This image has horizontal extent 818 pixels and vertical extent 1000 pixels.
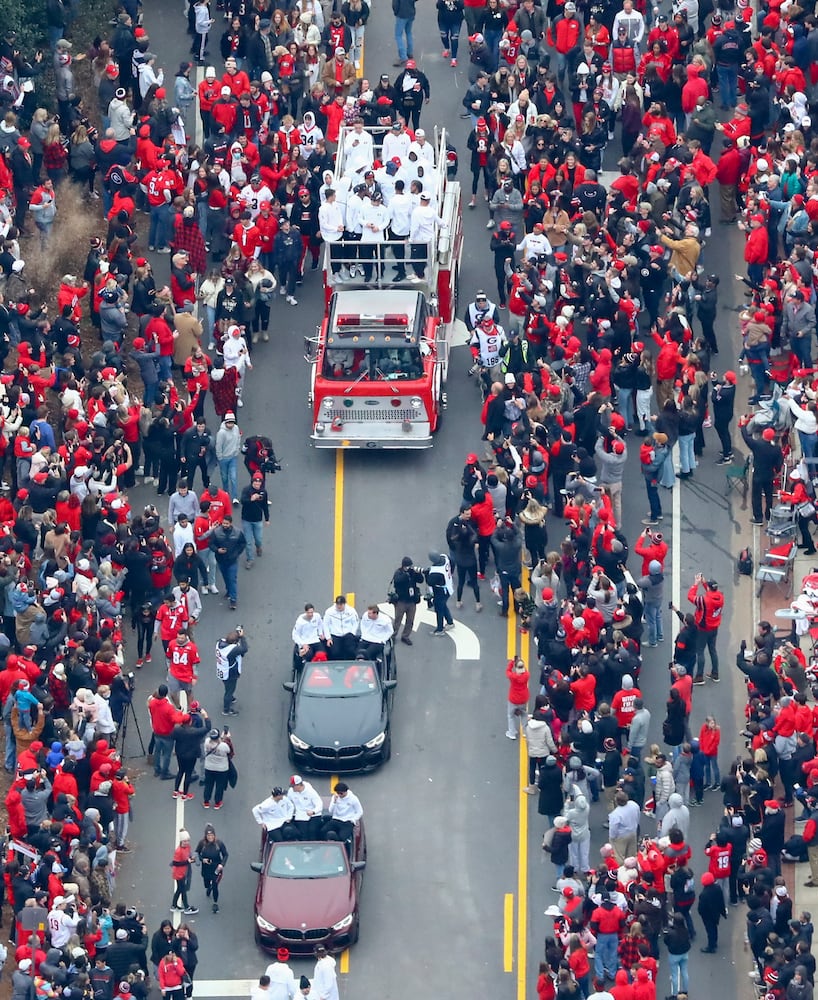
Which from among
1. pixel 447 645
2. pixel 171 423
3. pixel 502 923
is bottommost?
pixel 502 923

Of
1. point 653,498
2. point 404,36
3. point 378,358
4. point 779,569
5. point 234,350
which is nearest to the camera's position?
point 779,569

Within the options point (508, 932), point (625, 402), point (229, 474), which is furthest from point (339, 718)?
point (625, 402)

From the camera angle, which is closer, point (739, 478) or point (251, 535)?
point (251, 535)

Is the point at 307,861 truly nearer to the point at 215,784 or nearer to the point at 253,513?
the point at 215,784

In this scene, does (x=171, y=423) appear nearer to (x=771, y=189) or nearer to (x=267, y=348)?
(x=267, y=348)

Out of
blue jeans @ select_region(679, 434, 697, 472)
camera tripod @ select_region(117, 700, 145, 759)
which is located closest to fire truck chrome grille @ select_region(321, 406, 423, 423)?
blue jeans @ select_region(679, 434, 697, 472)

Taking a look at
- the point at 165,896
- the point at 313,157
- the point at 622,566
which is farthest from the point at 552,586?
the point at 313,157
